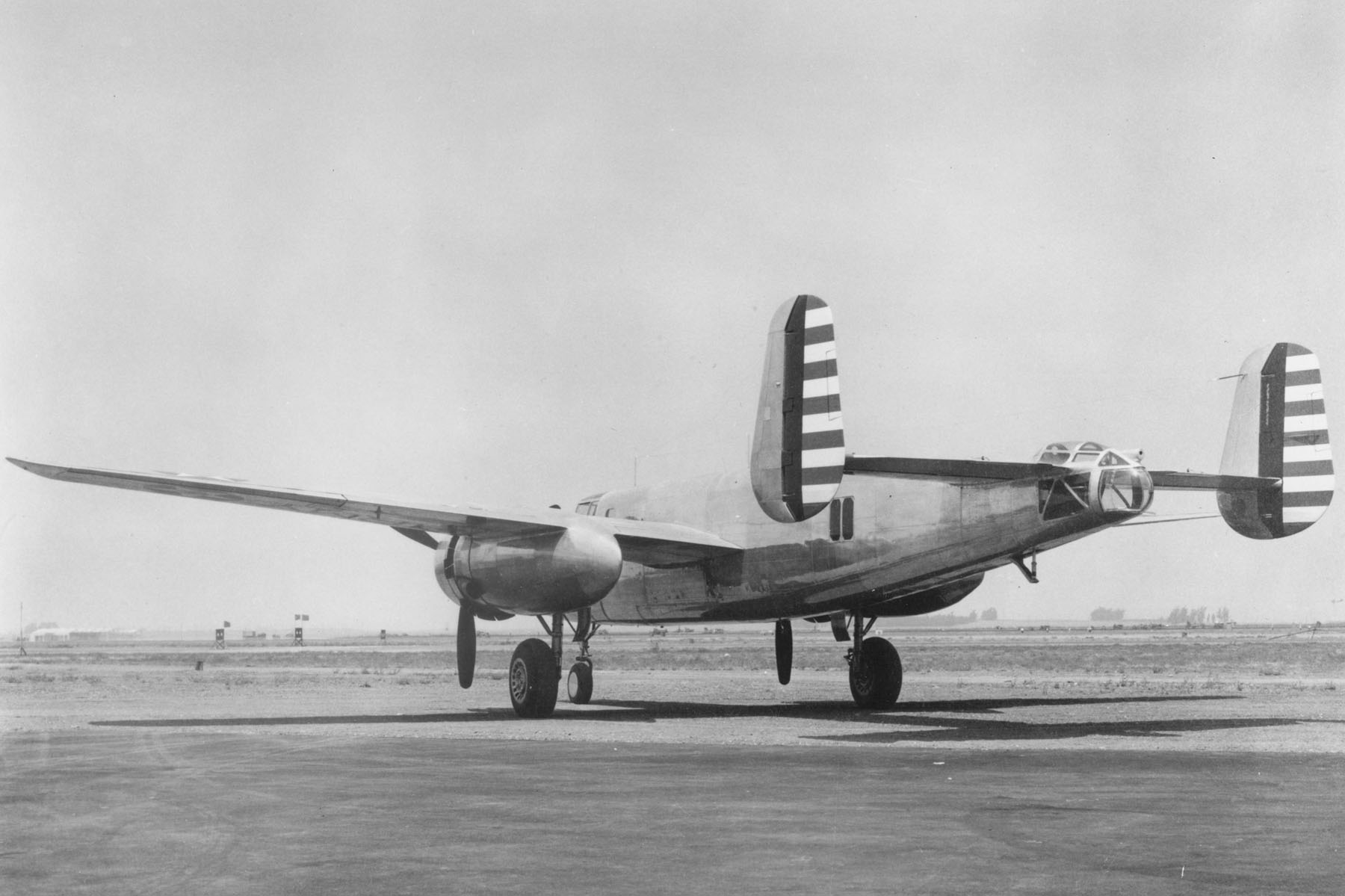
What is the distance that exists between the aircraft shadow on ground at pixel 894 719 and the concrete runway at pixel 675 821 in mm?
3002

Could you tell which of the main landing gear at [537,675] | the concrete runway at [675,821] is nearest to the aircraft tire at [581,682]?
the main landing gear at [537,675]

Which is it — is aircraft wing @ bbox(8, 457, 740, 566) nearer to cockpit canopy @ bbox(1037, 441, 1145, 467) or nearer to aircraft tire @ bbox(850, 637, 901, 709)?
aircraft tire @ bbox(850, 637, 901, 709)

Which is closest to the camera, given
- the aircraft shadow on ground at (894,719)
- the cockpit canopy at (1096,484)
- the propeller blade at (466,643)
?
the cockpit canopy at (1096,484)

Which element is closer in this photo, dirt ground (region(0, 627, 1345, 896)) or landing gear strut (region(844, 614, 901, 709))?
dirt ground (region(0, 627, 1345, 896))

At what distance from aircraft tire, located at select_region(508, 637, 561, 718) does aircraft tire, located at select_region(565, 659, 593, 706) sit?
362 cm

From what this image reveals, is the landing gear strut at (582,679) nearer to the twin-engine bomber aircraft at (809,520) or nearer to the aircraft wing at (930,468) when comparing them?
the twin-engine bomber aircraft at (809,520)

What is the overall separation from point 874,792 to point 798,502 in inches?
264

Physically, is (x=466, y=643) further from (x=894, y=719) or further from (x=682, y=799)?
(x=682, y=799)

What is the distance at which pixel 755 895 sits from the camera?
8.09 m

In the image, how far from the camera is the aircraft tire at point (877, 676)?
2561 centimetres

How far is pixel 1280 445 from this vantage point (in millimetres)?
21531

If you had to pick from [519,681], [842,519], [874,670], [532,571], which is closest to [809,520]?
[842,519]

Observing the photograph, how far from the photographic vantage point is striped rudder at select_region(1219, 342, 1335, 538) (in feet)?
69.5

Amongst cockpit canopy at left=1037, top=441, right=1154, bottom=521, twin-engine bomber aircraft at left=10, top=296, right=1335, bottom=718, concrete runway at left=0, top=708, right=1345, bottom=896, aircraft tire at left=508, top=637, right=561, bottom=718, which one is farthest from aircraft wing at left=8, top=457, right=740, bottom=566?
cockpit canopy at left=1037, top=441, right=1154, bottom=521
